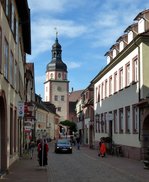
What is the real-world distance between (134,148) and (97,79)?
23525 mm

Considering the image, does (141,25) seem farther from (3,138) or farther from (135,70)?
(3,138)

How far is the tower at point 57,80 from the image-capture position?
144 meters

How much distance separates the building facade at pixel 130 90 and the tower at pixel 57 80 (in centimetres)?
9231

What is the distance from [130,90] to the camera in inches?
1487

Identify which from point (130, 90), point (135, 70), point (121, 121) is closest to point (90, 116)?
point (121, 121)

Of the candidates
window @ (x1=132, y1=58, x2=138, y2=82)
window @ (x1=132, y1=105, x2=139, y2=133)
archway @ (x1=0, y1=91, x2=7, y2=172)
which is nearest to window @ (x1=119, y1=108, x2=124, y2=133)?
window @ (x1=132, y1=105, x2=139, y2=133)

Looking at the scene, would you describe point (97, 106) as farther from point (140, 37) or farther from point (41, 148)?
point (41, 148)

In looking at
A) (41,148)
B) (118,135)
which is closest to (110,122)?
(118,135)

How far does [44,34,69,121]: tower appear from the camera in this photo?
144500mm

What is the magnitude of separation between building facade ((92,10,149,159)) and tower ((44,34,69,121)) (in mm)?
92306

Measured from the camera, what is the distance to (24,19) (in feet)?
111

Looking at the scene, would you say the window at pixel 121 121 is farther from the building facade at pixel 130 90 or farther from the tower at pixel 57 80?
the tower at pixel 57 80

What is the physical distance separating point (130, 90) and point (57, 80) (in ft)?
352

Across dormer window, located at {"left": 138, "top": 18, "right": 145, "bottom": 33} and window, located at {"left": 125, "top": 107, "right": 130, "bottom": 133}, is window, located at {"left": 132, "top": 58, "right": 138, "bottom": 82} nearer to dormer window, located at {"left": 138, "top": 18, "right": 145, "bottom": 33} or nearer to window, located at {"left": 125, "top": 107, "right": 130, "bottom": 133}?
dormer window, located at {"left": 138, "top": 18, "right": 145, "bottom": 33}
